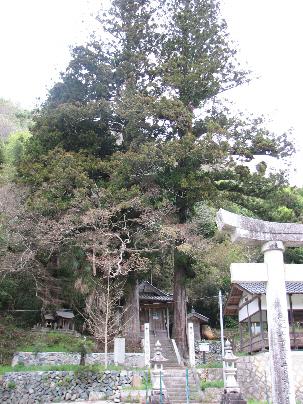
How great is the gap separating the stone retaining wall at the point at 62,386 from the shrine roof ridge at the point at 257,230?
1340 centimetres

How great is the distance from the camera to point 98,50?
2678 cm

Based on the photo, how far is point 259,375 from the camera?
19719mm

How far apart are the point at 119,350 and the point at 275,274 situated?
15.7 metres

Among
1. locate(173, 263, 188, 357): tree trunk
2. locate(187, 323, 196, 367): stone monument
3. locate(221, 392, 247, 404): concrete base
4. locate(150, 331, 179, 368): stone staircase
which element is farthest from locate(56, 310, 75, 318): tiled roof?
locate(221, 392, 247, 404): concrete base

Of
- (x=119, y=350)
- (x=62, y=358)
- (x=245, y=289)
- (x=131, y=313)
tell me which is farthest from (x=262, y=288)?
(x=62, y=358)

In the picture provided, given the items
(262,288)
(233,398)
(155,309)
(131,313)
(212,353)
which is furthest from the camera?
(155,309)

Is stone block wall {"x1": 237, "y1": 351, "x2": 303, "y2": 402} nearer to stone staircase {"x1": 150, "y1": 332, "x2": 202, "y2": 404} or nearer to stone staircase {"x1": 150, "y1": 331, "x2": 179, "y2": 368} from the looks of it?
stone staircase {"x1": 150, "y1": 332, "x2": 202, "y2": 404}

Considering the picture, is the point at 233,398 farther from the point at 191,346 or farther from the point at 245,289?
the point at 191,346

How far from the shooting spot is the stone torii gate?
814 cm

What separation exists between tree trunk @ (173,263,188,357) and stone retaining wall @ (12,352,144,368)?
6.53 feet

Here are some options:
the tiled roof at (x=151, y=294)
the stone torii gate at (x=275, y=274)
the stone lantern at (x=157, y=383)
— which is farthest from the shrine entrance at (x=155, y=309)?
the stone torii gate at (x=275, y=274)

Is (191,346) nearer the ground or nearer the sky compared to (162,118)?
nearer the ground

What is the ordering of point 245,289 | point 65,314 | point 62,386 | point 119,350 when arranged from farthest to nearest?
point 65,314 < point 119,350 < point 245,289 < point 62,386

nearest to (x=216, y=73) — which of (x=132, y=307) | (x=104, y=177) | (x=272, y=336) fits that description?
(x=104, y=177)
